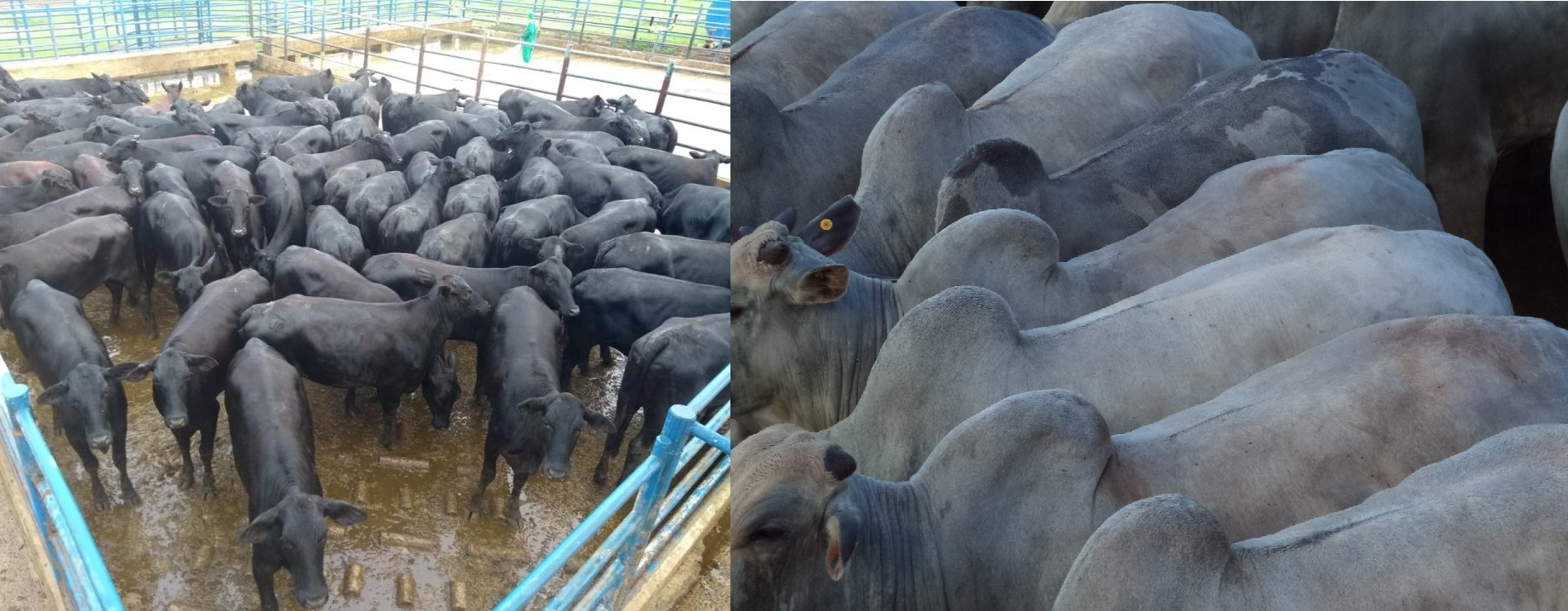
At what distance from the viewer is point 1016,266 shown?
3951 mm

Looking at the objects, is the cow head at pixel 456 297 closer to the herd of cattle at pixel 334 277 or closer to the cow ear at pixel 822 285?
the herd of cattle at pixel 334 277

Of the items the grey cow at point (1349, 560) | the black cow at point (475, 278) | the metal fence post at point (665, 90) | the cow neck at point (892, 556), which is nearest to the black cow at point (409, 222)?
the black cow at point (475, 278)

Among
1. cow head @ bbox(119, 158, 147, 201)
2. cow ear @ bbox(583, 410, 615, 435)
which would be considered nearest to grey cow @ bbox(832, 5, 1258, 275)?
cow ear @ bbox(583, 410, 615, 435)

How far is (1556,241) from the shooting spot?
569 centimetres

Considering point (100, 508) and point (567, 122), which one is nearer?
point (100, 508)

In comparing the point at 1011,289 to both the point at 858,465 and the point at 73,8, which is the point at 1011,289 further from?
the point at 73,8

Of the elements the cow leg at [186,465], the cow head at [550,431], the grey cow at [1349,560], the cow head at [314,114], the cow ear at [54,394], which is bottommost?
the cow head at [314,114]

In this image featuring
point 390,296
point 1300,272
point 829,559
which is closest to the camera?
point 829,559

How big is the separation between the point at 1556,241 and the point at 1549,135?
1.73 ft

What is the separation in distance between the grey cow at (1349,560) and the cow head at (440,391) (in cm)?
424

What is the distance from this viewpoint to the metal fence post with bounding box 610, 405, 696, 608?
145 inches

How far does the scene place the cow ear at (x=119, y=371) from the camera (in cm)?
518

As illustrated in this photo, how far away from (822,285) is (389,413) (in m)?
3.12

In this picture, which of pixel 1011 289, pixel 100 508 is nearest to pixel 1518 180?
pixel 1011 289
